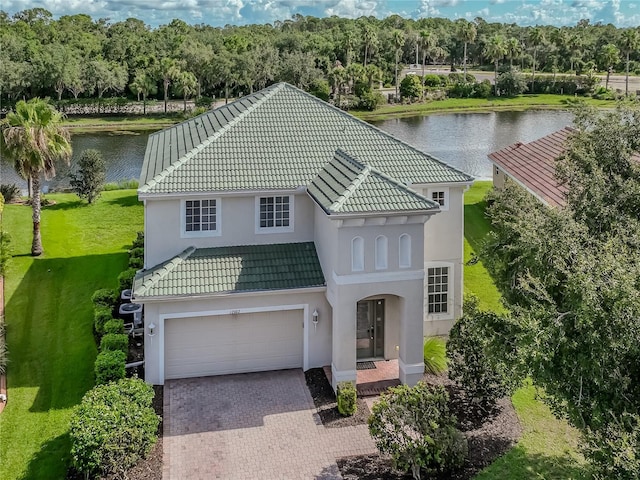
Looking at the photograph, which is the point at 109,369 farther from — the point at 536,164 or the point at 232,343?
the point at 536,164

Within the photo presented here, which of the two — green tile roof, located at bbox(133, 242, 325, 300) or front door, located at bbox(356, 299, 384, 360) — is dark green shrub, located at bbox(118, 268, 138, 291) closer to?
green tile roof, located at bbox(133, 242, 325, 300)

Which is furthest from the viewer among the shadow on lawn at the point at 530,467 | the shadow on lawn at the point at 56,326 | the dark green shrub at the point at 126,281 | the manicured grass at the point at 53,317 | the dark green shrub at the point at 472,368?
the dark green shrub at the point at 126,281

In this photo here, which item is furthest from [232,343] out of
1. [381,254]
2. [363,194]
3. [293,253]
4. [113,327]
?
[363,194]

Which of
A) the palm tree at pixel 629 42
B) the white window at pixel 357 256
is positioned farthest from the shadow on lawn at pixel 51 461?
the palm tree at pixel 629 42

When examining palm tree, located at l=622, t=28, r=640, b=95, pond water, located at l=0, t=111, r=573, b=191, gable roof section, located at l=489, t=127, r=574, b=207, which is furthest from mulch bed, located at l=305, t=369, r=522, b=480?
palm tree, located at l=622, t=28, r=640, b=95

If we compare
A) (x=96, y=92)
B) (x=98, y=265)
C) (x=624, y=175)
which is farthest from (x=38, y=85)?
(x=624, y=175)

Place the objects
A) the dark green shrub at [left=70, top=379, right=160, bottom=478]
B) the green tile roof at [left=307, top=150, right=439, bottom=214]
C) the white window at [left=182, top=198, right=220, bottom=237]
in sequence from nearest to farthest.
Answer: the dark green shrub at [left=70, top=379, right=160, bottom=478] < the green tile roof at [left=307, top=150, right=439, bottom=214] < the white window at [left=182, top=198, right=220, bottom=237]

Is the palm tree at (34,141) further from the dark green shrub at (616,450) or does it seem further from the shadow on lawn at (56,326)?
the dark green shrub at (616,450)
